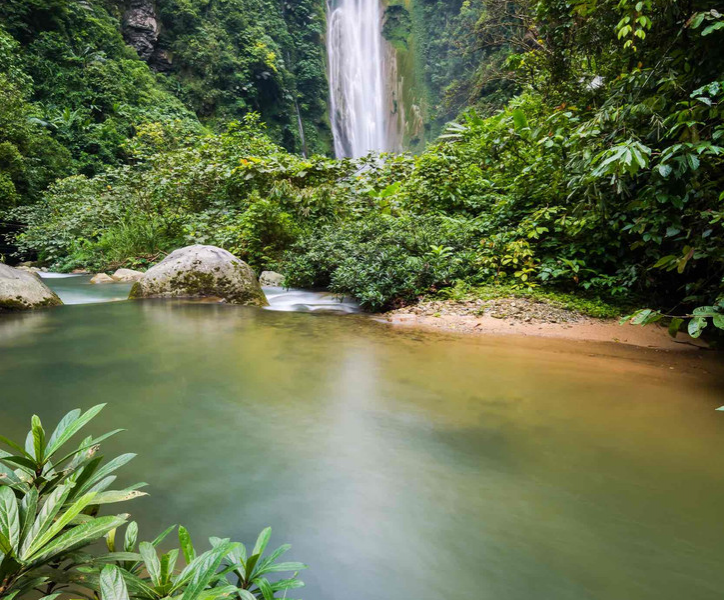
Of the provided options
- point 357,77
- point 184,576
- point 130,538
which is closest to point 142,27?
point 357,77

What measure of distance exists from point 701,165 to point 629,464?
7.69 feet

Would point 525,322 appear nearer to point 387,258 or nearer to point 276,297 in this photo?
point 387,258

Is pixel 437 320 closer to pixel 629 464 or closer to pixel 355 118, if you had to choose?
pixel 629 464

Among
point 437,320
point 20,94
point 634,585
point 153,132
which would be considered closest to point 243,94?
point 153,132

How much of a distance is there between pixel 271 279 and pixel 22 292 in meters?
3.90

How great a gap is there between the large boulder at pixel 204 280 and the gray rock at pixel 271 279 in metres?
1.32

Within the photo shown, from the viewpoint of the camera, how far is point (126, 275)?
995cm

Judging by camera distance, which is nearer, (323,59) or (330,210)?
(330,210)

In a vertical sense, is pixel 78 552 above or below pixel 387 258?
below

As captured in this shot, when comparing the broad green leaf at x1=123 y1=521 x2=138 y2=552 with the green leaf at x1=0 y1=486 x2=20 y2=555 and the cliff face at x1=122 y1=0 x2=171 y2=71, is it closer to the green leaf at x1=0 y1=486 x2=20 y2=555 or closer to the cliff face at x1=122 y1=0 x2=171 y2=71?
the green leaf at x1=0 y1=486 x2=20 y2=555

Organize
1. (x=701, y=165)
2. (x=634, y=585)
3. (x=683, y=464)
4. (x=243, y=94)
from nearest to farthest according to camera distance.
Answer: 1. (x=634, y=585)
2. (x=683, y=464)
3. (x=701, y=165)
4. (x=243, y=94)

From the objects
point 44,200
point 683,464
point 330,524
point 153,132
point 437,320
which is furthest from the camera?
point 153,132

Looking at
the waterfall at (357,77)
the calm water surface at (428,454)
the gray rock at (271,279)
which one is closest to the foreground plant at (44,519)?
the calm water surface at (428,454)

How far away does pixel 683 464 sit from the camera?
2.15 m
